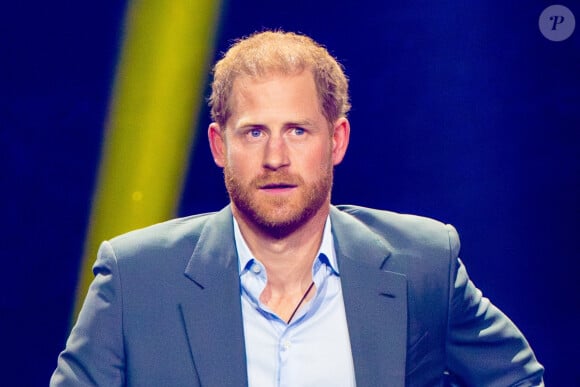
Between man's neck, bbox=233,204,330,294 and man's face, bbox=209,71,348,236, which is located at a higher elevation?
man's face, bbox=209,71,348,236

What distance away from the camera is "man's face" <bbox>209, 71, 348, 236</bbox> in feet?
6.20

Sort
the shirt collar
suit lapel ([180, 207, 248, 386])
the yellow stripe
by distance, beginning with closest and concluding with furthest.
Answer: suit lapel ([180, 207, 248, 386])
the shirt collar
the yellow stripe

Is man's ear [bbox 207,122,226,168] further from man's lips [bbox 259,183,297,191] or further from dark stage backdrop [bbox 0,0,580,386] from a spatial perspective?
dark stage backdrop [bbox 0,0,580,386]

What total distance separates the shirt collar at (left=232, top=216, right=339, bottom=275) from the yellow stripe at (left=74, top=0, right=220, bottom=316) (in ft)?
1.94

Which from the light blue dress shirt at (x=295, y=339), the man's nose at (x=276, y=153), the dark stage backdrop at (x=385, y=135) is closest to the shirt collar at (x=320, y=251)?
the light blue dress shirt at (x=295, y=339)

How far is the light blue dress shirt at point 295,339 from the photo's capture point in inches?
74.8

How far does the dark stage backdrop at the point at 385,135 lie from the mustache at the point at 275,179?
0.74m

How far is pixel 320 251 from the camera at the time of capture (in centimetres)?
204

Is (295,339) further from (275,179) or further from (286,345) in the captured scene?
(275,179)

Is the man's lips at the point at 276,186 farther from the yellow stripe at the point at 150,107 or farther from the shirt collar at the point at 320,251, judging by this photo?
the yellow stripe at the point at 150,107

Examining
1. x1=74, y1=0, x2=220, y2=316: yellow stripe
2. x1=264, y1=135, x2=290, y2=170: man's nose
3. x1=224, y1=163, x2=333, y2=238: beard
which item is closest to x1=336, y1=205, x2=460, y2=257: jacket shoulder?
x1=224, y1=163, x2=333, y2=238: beard

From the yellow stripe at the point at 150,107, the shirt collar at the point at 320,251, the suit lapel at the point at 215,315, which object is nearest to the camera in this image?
the suit lapel at the point at 215,315

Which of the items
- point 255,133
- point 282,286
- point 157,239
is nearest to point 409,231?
point 282,286

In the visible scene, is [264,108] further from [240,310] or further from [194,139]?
[194,139]
